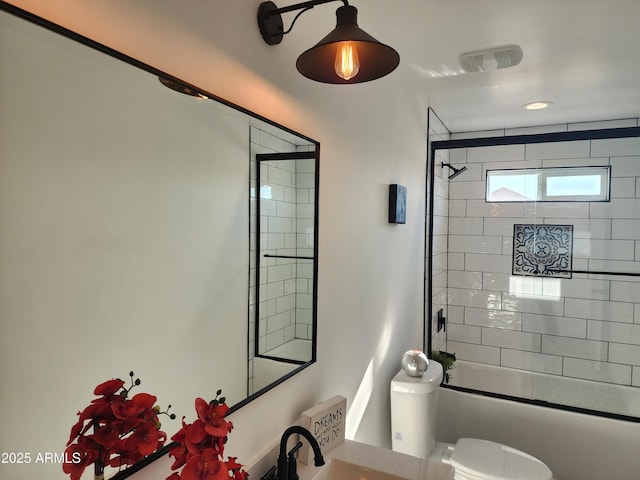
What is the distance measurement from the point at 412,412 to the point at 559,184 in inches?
74.3

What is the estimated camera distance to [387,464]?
127 cm

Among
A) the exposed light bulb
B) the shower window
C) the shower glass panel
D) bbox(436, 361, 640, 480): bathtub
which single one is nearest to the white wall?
the exposed light bulb

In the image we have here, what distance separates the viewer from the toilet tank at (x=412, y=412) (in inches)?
85.0

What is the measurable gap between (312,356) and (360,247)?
58 cm

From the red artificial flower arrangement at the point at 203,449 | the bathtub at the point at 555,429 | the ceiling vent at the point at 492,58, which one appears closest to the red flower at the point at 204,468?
the red artificial flower arrangement at the point at 203,449

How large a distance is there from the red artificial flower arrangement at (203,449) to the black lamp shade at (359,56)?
0.82m

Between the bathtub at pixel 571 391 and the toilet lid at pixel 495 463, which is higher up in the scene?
the bathtub at pixel 571 391

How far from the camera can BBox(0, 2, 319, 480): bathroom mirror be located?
605 mm

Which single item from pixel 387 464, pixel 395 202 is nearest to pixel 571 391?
pixel 395 202

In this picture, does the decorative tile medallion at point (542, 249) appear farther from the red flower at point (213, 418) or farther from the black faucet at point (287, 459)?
the red flower at point (213, 418)

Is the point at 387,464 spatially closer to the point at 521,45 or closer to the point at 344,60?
the point at 344,60

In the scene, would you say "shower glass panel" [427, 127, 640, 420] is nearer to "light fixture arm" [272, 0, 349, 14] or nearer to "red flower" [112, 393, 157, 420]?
"light fixture arm" [272, 0, 349, 14]

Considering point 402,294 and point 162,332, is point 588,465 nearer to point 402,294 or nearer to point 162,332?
point 402,294

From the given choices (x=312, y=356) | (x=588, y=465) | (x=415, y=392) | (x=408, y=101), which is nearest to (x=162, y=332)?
(x=312, y=356)
